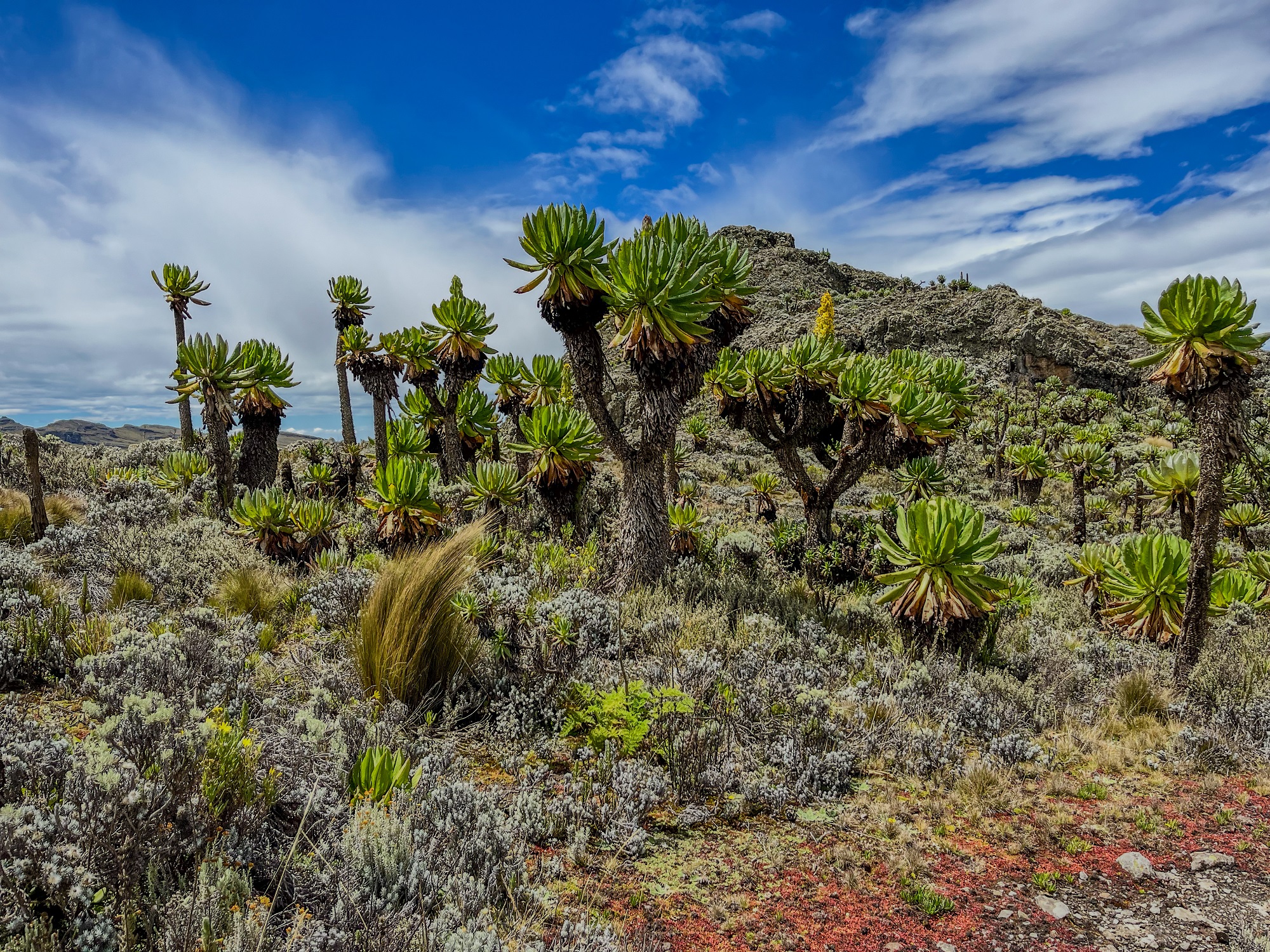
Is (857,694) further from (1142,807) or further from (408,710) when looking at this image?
(408,710)

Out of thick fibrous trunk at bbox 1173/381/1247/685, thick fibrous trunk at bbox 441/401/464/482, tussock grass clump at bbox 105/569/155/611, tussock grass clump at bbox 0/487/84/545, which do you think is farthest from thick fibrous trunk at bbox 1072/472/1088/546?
tussock grass clump at bbox 0/487/84/545

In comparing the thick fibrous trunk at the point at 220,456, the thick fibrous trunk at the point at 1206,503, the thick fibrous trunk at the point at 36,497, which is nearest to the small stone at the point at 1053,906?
the thick fibrous trunk at the point at 1206,503

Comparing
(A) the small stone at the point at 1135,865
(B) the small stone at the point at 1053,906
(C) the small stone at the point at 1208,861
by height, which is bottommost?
(C) the small stone at the point at 1208,861

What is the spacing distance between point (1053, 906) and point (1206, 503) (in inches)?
152

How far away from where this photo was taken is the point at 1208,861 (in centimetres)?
319

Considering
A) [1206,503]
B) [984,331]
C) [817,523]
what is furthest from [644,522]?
[984,331]

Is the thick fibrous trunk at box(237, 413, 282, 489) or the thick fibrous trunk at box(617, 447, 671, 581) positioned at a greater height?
the thick fibrous trunk at box(237, 413, 282, 489)

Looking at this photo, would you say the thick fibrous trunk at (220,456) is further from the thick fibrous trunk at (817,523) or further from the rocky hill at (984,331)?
the rocky hill at (984,331)

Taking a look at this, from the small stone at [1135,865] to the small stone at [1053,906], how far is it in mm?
527

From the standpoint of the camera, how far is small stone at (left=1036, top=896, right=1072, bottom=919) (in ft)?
9.21

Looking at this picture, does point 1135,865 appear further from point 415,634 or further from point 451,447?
point 451,447

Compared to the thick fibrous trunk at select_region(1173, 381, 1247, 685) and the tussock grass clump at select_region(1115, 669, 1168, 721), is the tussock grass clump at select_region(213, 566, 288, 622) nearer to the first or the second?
the tussock grass clump at select_region(1115, 669, 1168, 721)

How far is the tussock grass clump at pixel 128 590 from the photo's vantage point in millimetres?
5574

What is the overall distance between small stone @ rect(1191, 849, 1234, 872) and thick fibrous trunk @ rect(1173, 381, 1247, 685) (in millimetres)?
2442
